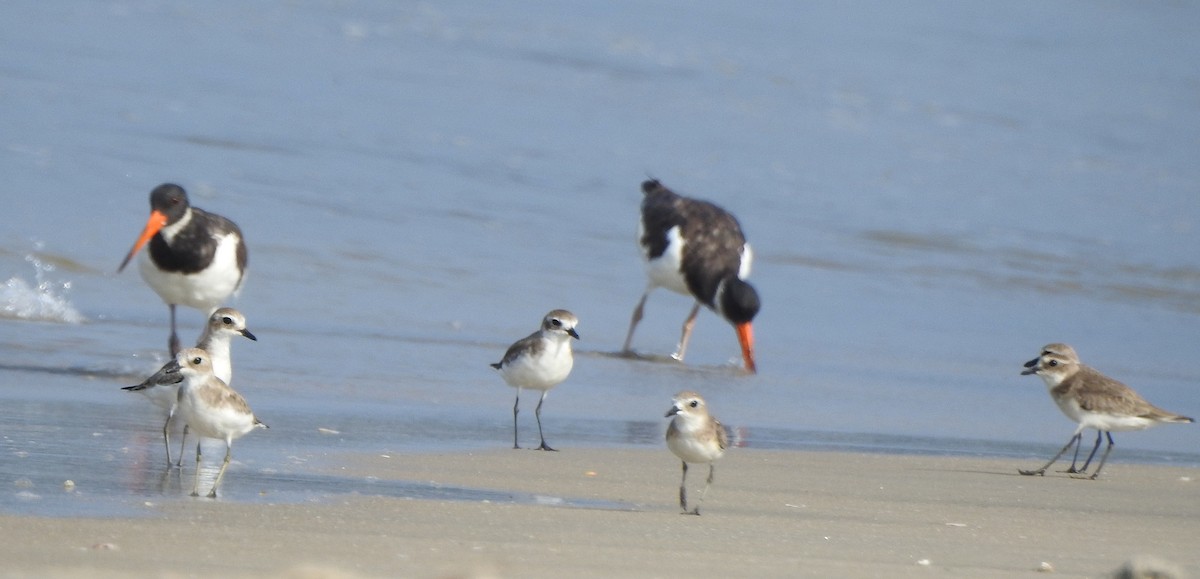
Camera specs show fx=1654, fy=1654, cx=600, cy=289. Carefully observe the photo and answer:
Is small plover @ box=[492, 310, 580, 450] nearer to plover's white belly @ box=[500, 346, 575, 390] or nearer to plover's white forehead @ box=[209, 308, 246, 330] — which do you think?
plover's white belly @ box=[500, 346, 575, 390]

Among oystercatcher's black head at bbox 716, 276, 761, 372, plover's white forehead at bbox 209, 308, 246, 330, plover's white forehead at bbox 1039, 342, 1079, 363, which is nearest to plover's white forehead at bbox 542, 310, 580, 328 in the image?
plover's white forehead at bbox 209, 308, 246, 330

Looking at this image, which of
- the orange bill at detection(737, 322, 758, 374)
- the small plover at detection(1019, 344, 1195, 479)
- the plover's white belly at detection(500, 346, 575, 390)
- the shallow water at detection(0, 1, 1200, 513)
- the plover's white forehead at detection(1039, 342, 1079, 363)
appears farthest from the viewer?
the orange bill at detection(737, 322, 758, 374)

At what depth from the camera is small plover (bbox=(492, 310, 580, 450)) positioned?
7730mm

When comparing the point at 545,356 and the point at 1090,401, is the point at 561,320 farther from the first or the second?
the point at 1090,401

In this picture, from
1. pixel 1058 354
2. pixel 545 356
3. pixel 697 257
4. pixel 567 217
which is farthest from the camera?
pixel 567 217

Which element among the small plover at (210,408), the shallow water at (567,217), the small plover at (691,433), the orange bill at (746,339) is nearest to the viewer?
the small plover at (210,408)

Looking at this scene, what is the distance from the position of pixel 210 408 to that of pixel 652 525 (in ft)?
5.50

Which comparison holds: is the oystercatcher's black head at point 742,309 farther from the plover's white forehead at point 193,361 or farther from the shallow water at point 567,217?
the plover's white forehead at point 193,361

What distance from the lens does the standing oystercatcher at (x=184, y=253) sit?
962 cm

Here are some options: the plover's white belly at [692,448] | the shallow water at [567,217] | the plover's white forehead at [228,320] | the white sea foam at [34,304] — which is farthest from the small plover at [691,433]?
the white sea foam at [34,304]

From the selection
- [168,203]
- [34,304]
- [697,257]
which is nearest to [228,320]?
[168,203]

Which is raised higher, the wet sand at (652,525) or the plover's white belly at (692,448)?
the plover's white belly at (692,448)

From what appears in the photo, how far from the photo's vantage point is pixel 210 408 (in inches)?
238

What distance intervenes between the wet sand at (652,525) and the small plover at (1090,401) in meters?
0.27
